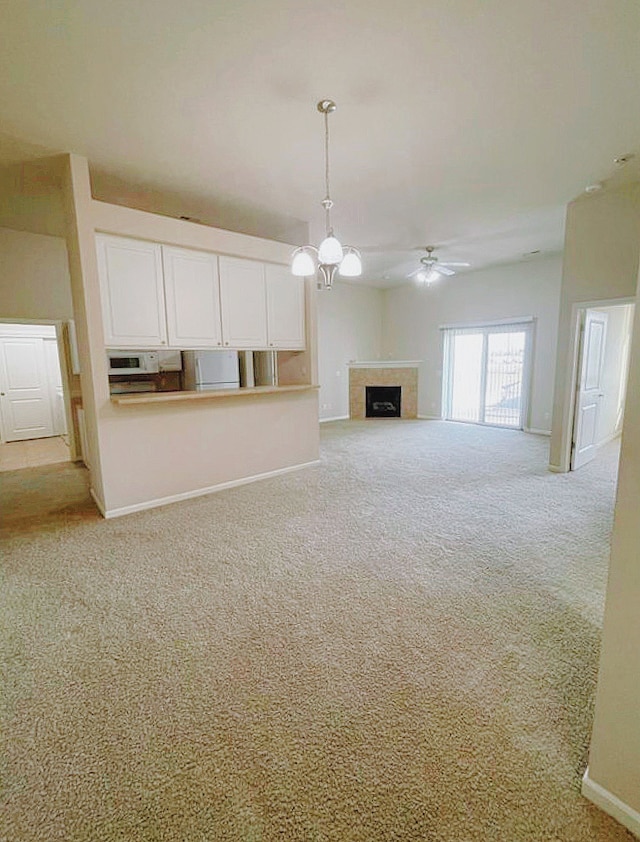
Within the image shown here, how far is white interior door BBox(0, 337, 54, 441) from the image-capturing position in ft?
21.5

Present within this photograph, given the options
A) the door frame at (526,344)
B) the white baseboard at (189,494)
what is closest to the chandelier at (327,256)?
the white baseboard at (189,494)

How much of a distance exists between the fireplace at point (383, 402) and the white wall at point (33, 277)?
6.02m

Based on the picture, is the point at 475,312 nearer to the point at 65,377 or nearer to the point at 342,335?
the point at 342,335

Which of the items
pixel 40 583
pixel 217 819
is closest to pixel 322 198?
pixel 40 583

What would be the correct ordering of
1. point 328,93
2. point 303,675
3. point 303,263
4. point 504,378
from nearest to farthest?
1. point 303,675
2. point 328,93
3. point 303,263
4. point 504,378

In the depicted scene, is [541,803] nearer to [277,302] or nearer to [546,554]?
[546,554]

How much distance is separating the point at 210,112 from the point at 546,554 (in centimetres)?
386

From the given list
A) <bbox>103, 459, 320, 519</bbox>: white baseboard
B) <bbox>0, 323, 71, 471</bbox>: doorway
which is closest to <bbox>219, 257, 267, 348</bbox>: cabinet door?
<bbox>103, 459, 320, 519</bbox>: white baseboard

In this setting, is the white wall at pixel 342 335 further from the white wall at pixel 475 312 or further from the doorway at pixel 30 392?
the doorway at pixel 30 392

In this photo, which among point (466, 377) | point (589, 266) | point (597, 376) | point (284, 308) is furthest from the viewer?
point (466, 377)

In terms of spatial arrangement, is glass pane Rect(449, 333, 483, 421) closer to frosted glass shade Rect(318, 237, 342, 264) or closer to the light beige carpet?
the light beige carpet

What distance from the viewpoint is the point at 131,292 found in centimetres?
349

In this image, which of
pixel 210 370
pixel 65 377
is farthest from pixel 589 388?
pixel 65 377

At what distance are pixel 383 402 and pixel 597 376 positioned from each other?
14.9 ft
